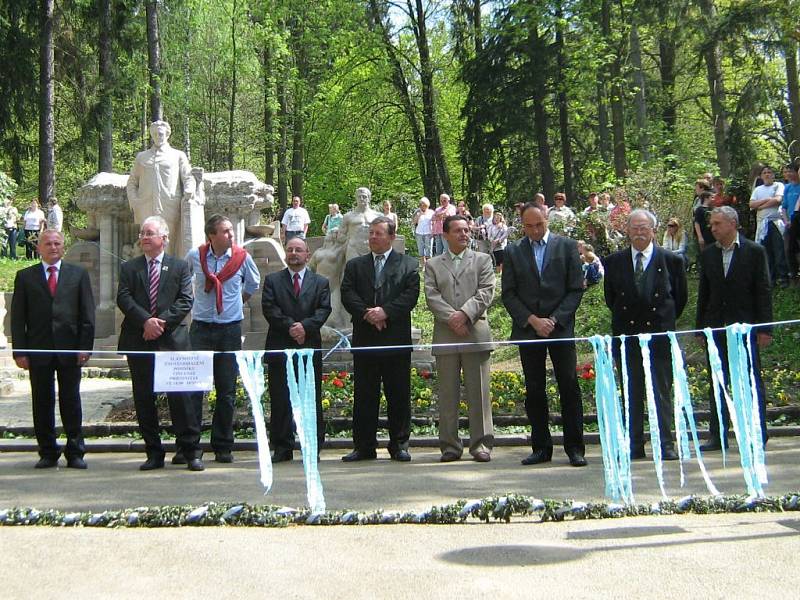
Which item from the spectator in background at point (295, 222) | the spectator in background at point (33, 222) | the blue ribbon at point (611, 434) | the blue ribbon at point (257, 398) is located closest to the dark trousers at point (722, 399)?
the blue ribbon at point (611, 434)

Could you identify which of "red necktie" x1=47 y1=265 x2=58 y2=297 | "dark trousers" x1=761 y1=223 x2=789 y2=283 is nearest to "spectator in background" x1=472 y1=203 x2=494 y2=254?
"dark trousers" x1=761 y1=223 x2=789 y2=283

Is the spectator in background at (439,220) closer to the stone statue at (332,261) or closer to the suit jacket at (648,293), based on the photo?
the stone statue at (332,261)

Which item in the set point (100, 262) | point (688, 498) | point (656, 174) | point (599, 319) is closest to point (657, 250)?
point (688, 498)

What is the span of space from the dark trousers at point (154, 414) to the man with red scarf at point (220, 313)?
27cm

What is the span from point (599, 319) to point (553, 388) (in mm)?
5308

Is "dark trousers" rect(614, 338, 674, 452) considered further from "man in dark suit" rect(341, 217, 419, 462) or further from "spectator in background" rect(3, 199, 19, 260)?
"spectator in background" rect(3, 199, 19, 260)

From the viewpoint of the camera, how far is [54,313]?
8.05 meters

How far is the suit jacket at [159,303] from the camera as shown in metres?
7.87

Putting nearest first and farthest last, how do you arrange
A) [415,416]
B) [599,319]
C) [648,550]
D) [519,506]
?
[648,550]
[519,506]
[415,416]
[599,319]

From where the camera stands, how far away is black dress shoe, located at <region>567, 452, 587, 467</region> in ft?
25.0

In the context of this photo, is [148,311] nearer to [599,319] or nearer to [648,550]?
[648,550]

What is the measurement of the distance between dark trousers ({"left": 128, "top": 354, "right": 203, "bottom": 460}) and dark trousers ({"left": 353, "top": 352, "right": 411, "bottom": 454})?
1318 millimetres

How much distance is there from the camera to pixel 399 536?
5.44 metres

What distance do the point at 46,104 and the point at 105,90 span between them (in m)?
1.59
